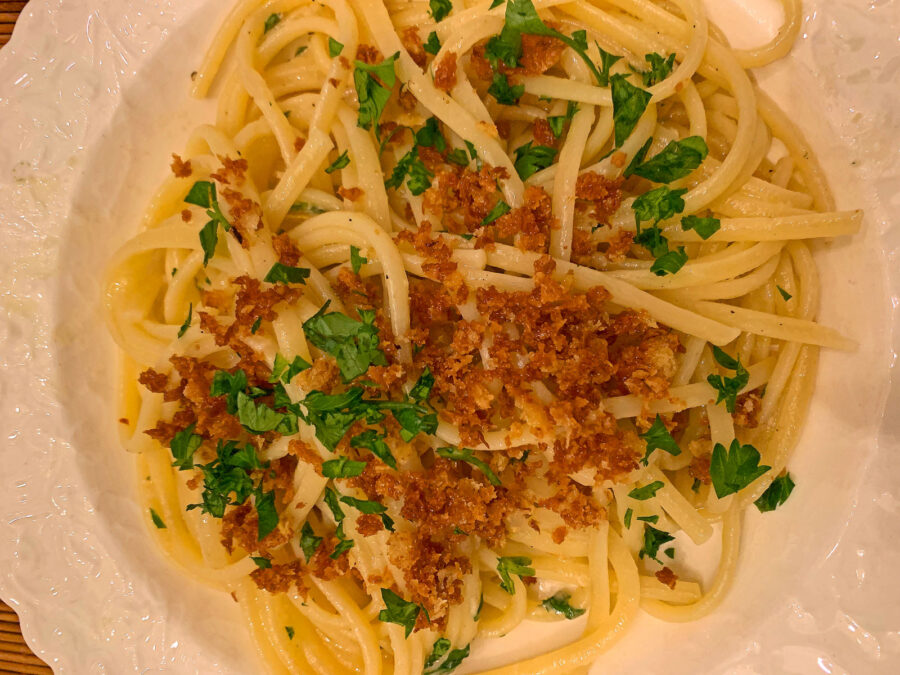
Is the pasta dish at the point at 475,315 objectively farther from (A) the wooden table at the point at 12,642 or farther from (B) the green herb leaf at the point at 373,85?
(A) the wooden table at the point at 12,642

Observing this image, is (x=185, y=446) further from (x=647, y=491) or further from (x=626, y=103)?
(x=626, y=103)

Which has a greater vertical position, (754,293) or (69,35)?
(754,293)

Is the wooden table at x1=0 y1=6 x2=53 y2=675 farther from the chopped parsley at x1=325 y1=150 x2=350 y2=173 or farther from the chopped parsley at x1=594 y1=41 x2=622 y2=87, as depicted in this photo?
the chopped parsley at x1=594 y1=41 x2=622 y2=87

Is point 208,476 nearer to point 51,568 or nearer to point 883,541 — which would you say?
point 51,568

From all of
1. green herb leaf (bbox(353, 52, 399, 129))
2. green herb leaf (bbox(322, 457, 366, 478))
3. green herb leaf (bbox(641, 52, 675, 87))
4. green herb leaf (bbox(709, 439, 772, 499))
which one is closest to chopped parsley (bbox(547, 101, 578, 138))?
green herb leaf (bbox(641, 52, 675, 87))

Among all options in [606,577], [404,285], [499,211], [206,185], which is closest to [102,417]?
[206,185]

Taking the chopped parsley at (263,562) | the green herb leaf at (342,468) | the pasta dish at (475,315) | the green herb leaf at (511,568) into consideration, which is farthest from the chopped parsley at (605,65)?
the chopped parsley at (263,562)
